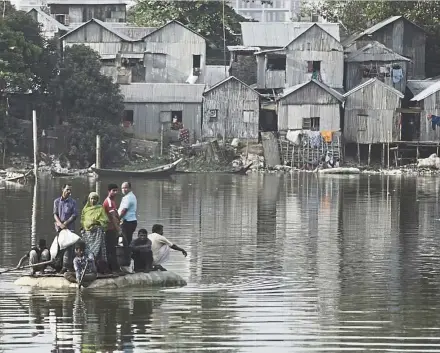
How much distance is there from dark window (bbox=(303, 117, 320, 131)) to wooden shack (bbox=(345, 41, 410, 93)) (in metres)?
3.92

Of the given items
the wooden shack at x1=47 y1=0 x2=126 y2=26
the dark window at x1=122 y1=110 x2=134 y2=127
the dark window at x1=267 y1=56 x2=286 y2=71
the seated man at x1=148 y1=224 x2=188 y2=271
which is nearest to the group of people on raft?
the seated man at x1=148 y1=224 x2=188 y2=271

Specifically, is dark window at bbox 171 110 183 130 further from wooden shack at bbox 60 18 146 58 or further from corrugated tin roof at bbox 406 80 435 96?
corrugated tin roof at bbox 406 80 435 96

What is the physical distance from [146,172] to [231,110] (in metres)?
9.26

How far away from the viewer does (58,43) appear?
62.9 metres

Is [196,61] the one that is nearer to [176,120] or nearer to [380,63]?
[176,120]

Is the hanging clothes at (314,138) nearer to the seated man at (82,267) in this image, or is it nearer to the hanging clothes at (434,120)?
the hanging clothes at (434,120)

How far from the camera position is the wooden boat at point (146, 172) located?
173ft

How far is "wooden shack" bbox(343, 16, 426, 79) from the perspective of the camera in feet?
214

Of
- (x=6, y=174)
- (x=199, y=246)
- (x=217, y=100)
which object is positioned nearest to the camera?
(x=199, y=246)

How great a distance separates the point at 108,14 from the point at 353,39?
54.5 ft

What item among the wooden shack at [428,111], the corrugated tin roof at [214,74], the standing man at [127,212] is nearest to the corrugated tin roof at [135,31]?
the corrugated tin roof at [214,74]

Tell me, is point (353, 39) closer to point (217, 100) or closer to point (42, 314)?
point (217, 100)

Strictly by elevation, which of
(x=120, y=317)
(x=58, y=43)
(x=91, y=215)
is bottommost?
(x=120, y=317)

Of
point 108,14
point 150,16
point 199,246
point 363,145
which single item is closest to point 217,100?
point 363,145
